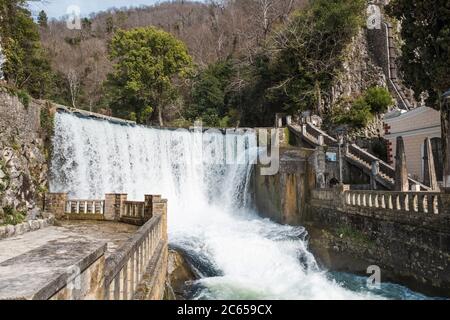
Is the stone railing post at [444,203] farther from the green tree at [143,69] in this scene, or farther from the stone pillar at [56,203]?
the green tree at [143,69]

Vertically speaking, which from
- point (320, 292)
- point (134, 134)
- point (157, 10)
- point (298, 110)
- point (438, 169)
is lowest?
point (320, 292)

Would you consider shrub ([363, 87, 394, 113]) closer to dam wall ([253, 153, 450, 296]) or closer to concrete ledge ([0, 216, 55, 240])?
dam wall ([253, 153, 450, 296])

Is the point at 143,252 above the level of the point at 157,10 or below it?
below

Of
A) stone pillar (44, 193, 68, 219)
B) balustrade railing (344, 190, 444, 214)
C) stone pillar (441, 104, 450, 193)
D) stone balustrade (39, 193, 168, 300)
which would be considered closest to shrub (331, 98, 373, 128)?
balustrade railing (344, 190, 444, 214)

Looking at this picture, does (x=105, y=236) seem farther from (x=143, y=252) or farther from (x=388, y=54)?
(x=388, y=54)

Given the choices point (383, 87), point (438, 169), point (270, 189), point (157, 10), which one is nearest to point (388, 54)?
point (383, 87)

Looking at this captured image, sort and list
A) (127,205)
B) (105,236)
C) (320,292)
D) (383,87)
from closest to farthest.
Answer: (105,236) → (320,292) → (127,205) → (383,87)

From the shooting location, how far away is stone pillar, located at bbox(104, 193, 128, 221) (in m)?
15.3

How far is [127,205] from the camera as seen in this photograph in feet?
49.9

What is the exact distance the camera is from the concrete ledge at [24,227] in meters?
12.0

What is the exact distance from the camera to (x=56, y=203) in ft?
52.4

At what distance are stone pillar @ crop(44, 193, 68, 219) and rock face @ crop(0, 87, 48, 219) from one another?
0.33m

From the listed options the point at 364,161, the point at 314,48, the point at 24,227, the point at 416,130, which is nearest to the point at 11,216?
the point at 24,227
